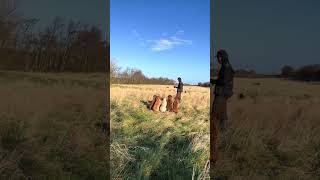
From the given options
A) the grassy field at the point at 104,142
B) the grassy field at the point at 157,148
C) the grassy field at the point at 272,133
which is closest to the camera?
the grassy field at the point at 104,142

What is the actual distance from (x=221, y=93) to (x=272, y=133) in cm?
236

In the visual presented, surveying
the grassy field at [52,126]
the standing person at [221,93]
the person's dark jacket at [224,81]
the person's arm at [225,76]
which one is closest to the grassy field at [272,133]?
the standing person at [221,93]

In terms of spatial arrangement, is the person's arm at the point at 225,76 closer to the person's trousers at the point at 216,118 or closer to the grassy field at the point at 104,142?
the person's trousers at the point at 216,118

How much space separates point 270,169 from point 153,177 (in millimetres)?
1830

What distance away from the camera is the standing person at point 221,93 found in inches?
251

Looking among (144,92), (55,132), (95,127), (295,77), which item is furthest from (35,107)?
(144,92)

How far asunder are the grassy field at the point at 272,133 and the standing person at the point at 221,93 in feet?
1.21

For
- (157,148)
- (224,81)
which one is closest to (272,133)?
(157,148)

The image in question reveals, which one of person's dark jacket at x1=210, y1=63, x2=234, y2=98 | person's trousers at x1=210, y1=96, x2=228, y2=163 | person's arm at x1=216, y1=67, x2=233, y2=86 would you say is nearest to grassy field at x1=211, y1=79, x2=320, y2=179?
person's trousers at x1=210, y1=96, x2=228, y2=163

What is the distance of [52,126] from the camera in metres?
7.17

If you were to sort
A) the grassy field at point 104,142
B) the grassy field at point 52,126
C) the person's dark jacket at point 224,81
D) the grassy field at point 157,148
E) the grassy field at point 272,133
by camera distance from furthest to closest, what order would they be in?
the grassy field at point 272,133 < the grassy field at point 157,148 < the grassy field at point 104,142 < the person's dark jacket at point 224,81 < the grassy field at point 52,126

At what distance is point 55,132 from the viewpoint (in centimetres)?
709

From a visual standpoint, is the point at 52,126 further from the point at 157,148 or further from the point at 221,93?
the point at 221,93

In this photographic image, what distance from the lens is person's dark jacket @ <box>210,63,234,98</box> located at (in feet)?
21.0
